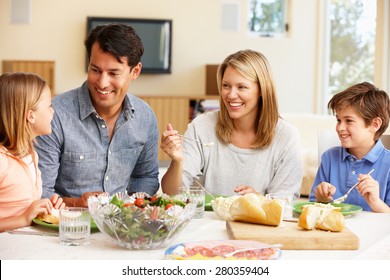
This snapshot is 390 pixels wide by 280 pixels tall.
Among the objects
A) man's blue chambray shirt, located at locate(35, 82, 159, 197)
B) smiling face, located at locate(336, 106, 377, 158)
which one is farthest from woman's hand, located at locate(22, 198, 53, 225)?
smiling face, located at locate(336, 106, 377, 158)

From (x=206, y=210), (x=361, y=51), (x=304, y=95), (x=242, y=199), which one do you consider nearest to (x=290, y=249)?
(x=242, y=199)

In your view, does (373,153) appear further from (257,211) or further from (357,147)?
(257,211)

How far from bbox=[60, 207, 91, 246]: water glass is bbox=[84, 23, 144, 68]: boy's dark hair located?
935 millimetres

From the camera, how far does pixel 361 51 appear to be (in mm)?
7785

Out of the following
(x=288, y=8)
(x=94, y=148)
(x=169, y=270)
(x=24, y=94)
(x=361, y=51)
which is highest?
(x=288, y=8)

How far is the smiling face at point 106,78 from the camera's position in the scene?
254 cm

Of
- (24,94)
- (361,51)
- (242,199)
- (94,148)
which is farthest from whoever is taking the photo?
(361,51)

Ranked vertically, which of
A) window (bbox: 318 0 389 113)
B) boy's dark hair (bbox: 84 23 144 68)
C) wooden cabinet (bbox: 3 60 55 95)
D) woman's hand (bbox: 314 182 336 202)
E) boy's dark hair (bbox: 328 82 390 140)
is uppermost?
window (bbox: 318 0 389 113)

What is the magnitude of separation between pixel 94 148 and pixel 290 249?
113cm

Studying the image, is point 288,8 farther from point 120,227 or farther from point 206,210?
point 120,227

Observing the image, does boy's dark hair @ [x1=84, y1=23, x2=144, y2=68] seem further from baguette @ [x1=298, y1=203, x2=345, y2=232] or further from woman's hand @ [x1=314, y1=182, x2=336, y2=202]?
baguette @ [x1=298, y1=203, x2=345, y2=232]

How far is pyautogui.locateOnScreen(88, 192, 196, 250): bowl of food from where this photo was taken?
1.62 metres

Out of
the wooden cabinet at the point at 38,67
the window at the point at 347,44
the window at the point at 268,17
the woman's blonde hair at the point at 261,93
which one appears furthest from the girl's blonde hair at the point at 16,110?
the window at the point at 268,17

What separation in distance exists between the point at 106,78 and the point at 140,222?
3.34ft
